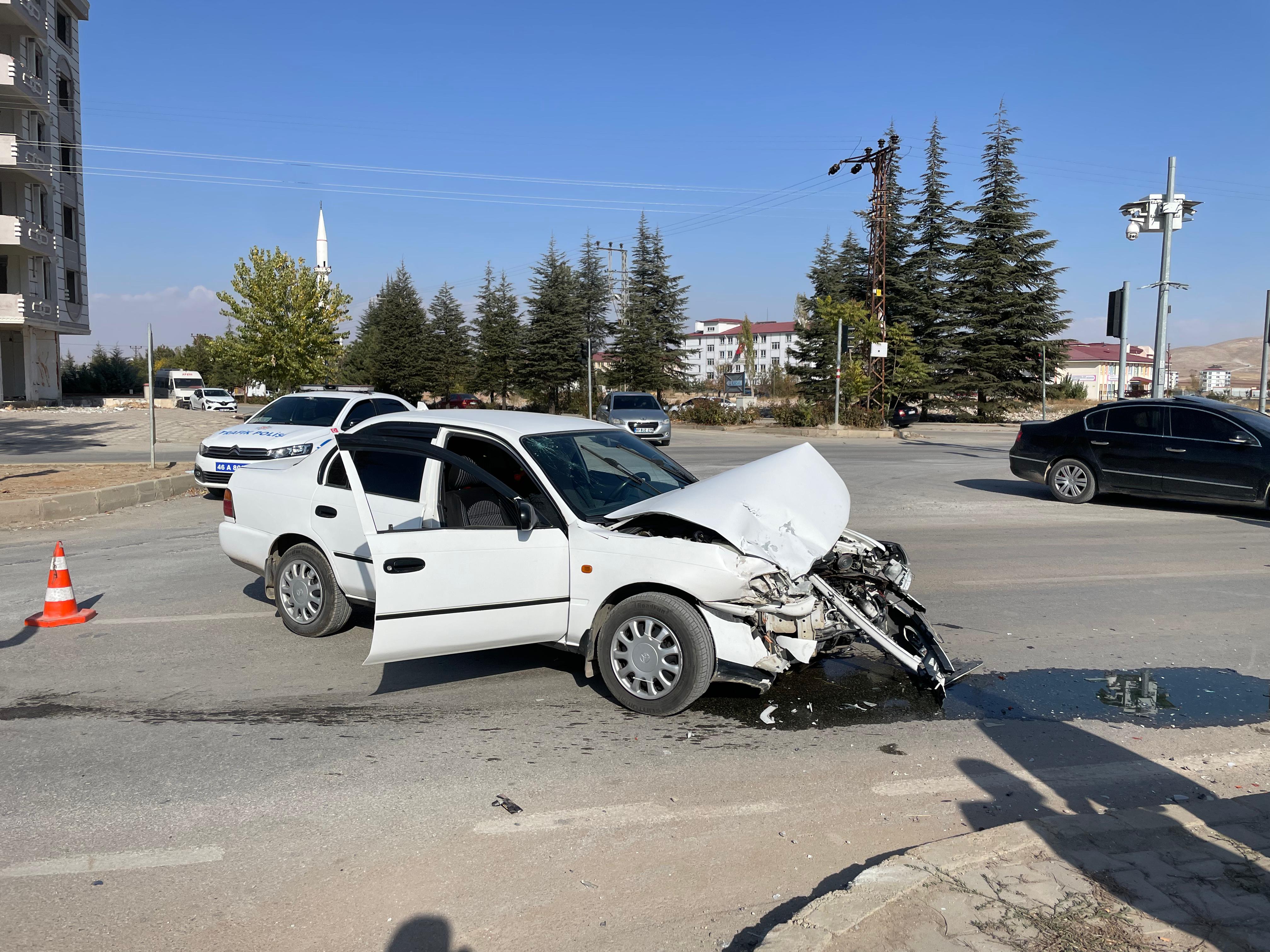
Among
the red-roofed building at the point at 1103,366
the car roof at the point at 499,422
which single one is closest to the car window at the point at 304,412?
the car roof at the point at 499,422

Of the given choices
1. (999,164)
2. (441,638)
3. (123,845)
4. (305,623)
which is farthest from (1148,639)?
(999,164)

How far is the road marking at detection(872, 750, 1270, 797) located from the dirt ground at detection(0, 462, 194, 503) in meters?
13.0

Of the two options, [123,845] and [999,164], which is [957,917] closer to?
[123,845]

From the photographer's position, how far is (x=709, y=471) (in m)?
19.3

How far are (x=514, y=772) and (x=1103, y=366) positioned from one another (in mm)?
121351

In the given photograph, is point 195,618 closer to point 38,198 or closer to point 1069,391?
point 38,198

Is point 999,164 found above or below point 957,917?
above

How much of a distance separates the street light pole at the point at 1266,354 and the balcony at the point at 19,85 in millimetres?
46577

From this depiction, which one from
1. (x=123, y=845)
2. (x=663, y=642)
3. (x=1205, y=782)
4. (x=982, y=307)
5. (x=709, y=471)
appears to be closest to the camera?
(x=123, y=845)

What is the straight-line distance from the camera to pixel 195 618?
7.32 meters

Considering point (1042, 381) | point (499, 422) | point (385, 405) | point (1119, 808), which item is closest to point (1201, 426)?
point (1119, 808)

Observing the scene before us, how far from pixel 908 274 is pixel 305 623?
161 ft

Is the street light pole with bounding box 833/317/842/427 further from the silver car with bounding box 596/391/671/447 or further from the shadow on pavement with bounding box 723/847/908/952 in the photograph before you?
the shadow on pavement with bounding box 723/847/908/952

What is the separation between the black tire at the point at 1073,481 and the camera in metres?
13.9
